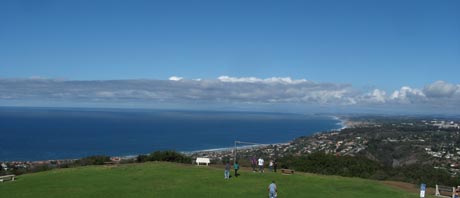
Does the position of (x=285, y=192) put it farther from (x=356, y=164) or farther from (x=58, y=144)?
(x=58, y=144)

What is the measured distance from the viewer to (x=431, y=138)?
81.9 metres

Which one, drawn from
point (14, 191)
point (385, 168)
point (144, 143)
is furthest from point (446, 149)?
point (144, 143)

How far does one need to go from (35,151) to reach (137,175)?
219 feet

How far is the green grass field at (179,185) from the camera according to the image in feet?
83.1

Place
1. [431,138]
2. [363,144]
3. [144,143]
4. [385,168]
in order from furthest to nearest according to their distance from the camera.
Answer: [144,143]
[431,138]
[363,144]
[385,168]

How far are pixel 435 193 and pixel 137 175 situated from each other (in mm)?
19282

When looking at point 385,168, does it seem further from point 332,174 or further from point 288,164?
point 288,164

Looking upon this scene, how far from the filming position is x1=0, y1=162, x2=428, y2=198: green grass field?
25328mm

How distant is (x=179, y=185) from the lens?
2811cm

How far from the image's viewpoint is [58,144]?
106 meters

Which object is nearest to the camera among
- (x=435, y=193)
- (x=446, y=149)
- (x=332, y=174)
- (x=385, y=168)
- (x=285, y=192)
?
(x=285, y=192)

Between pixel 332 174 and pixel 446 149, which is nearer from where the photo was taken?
pixel 332 174

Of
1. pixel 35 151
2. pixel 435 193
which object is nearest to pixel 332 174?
pixel 435 193

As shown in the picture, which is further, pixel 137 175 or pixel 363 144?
pixel 363 144
